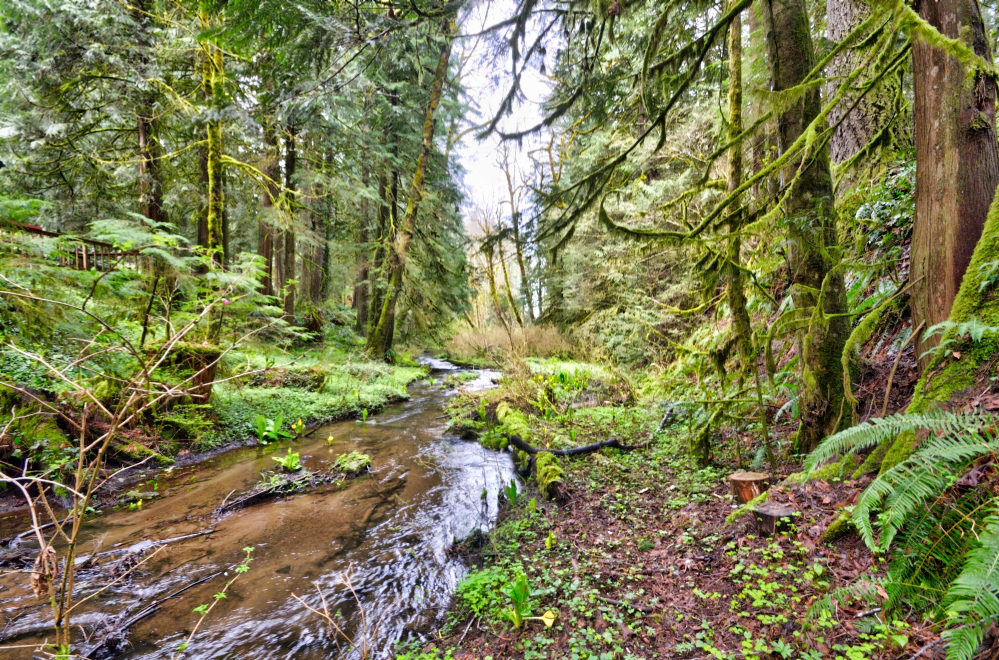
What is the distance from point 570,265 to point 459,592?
39.0 feet

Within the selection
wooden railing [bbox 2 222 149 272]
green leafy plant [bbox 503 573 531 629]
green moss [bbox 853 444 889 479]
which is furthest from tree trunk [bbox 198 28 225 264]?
green moss [bbox 853 444 889 479]

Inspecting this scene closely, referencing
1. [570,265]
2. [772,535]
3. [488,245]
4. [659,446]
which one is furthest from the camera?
[570,265]

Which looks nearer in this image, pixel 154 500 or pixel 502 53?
pixel 502 53

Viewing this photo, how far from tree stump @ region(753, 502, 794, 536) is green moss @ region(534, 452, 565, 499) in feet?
6.82

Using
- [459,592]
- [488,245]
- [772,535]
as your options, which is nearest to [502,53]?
[488,245]

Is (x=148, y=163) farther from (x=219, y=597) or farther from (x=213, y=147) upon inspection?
(x=219, y=597)

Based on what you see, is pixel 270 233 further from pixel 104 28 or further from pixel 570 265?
pixel 570 265

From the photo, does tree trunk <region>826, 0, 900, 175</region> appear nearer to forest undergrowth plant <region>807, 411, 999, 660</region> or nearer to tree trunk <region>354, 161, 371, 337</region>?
forest undergrowth plant <region>807, 411, 999, 660</region>

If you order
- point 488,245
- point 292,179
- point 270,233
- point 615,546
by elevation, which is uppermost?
point 292,179

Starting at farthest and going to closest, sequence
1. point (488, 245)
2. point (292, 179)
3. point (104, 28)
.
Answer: point (292, 179) → point (104, 28) → point (488, 245)

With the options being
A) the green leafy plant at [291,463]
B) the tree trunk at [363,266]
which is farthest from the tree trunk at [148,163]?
the green leafy plant at [291,463]

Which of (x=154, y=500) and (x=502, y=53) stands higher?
(x=502, y=53)

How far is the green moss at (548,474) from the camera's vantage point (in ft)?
14.8

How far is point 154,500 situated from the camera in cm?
489
